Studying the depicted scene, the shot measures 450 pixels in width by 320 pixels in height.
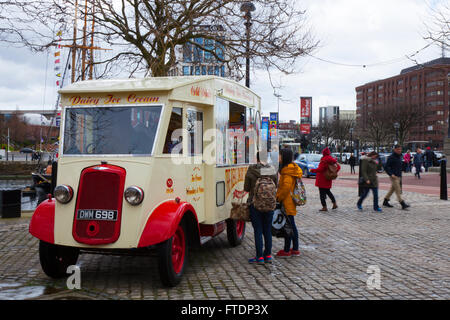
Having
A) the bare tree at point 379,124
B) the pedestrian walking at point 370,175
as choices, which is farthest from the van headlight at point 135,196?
the bare tree at point 379,124

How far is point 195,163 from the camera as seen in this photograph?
670 centimetres

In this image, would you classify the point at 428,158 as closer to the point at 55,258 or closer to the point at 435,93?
the point at 55,258

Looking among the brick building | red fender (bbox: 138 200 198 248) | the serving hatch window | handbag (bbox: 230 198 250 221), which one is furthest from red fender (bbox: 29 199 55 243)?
the brick building

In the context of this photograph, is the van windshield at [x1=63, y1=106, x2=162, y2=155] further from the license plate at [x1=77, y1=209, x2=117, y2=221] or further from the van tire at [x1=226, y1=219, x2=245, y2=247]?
the van tire at [x1=226, y1=219, x2=245, y2=247]

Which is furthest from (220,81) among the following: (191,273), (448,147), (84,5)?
(448,147)

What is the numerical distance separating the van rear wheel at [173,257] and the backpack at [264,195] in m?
1.20

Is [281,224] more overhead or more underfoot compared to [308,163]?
more underfoot

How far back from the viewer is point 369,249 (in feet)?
26.9

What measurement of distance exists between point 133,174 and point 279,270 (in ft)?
8.42

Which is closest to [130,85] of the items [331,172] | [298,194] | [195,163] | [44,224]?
[195,163]

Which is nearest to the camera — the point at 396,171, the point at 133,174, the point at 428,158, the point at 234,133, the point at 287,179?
the point at 133,174

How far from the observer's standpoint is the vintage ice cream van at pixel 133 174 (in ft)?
18.3
